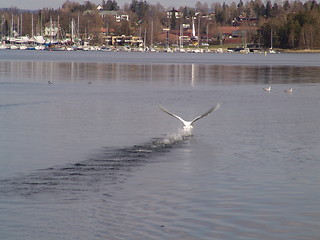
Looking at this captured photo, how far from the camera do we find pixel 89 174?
1995 cm

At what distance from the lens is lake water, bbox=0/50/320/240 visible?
1474cm

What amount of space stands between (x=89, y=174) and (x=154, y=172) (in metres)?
1.88

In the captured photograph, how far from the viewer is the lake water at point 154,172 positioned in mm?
14742

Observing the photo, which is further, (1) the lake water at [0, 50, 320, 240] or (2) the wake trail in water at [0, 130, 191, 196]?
(2) the wake trail in water at [0, 130, 191, 196]

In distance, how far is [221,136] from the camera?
28.5 meters

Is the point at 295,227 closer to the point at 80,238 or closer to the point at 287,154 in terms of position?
the point at 80,238

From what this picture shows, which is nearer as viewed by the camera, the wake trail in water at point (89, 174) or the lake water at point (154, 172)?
the lake water at point (154, 172)

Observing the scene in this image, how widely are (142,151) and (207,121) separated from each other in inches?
395

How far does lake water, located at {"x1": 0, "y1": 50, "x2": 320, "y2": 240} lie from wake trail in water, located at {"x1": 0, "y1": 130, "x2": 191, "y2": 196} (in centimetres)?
3

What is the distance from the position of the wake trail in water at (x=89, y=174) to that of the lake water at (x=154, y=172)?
3cm

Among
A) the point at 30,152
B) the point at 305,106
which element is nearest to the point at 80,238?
the point at 30,152

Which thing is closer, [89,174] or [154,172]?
[89,174]

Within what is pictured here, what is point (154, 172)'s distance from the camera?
20438mm

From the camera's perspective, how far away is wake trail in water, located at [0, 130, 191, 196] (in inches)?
704
